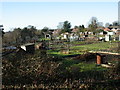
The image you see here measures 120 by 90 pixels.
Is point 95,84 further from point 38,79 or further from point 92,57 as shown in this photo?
point 92,57

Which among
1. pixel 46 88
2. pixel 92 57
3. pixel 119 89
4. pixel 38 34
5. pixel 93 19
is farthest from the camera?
pixel 93 19

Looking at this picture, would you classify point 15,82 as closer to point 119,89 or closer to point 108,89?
point 108,89

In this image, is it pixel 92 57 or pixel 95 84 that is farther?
pixel 92 57

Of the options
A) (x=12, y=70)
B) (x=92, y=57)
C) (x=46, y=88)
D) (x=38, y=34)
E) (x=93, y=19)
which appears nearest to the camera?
(x=46, y=88)

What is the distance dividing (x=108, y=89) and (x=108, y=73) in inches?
101

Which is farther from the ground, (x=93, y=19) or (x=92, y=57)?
(x=93, y=19)

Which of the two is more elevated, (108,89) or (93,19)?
(93,19)

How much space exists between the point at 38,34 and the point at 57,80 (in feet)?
156

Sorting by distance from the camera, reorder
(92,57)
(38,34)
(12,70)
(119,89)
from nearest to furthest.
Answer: (119,89) < (12,70) < (92,57) < (38,34)

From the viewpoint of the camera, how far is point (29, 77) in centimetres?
948

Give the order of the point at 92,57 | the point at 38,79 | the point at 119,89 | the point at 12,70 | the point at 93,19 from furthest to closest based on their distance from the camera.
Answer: the point at 93,19, the point at 92,57, the point at 12,70, the point at 38,79, the point at 119,89

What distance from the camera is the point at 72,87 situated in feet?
25.0

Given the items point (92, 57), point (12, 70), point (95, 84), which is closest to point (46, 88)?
point (95, 84)

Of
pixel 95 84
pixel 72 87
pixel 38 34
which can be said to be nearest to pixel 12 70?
pixel 72 87
